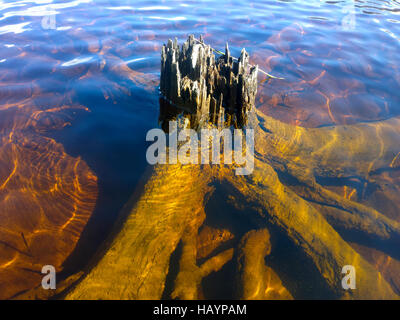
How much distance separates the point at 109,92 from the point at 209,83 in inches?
94.7

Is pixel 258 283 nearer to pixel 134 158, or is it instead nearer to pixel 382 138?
pixel 134 158

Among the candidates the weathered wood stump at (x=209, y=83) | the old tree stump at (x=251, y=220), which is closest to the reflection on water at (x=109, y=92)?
the old tree stump at (x=251, y=220)

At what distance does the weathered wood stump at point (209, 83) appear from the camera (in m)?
3.96

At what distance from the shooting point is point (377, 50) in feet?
24.3

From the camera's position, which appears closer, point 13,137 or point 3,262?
point 3,262

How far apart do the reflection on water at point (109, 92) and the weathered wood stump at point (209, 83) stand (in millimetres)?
880

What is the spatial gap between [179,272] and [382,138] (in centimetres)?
422

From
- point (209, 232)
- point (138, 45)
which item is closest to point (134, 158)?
point (209, 232)

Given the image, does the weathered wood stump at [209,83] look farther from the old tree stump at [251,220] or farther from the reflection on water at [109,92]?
the reflection on water at [109,92]

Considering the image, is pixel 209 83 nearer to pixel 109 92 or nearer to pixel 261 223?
pixel 109 92

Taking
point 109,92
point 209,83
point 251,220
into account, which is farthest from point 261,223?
point 109,92

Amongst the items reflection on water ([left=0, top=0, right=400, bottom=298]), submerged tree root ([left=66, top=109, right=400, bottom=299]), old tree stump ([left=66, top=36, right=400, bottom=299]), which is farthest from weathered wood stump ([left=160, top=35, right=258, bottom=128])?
reflection on water ([left=0, top=0, right=400, bottom=298])

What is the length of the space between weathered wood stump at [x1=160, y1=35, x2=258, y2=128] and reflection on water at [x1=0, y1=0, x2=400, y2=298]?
88 cm

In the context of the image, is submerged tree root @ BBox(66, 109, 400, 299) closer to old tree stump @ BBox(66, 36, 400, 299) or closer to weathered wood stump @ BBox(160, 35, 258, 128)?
old tree stump @ BBox(66, 36, 400, 299)
